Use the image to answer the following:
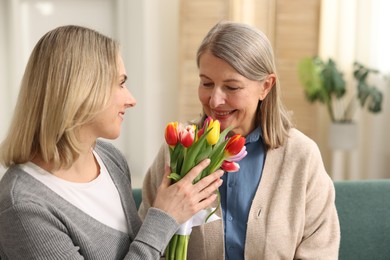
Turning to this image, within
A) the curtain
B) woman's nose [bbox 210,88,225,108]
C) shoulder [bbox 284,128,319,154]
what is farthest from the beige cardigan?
the curtain

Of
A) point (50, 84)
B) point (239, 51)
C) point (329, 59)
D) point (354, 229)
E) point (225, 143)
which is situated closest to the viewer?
point (50, 84)

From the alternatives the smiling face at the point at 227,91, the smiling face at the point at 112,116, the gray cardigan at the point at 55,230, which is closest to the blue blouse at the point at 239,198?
the smiling face at the point at 227,91

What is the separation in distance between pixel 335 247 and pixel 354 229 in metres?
0.45

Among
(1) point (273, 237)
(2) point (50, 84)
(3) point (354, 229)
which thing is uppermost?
(2) point (50, 84)

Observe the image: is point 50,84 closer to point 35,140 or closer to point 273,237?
point 35,140

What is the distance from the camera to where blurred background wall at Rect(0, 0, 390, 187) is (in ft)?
14.0

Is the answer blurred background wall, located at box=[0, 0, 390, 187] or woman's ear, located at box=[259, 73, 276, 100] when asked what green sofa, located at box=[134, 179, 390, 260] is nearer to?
woman's ear, located at box=[259, 73, 276, 100]

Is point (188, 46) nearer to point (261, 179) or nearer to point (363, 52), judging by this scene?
point (363, 52)

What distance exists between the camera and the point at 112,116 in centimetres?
137

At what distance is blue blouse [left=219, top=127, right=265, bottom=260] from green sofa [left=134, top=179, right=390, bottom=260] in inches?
21.9

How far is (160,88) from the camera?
4.60m

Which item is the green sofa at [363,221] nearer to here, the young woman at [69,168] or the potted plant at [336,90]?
the young woman at [69,168]

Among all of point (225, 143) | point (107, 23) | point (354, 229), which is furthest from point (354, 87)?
point (225, 143)

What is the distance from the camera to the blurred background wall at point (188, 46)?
4.28 meters
